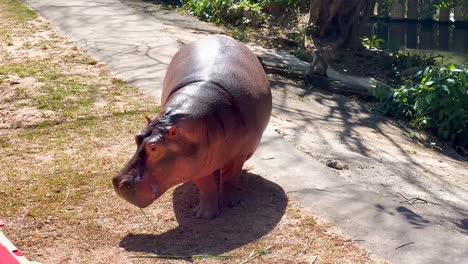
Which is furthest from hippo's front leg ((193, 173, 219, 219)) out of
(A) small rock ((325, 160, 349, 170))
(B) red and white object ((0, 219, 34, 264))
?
(A) small rock ((325, 160, 349, 170))

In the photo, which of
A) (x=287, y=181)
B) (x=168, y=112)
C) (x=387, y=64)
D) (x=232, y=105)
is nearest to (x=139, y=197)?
(x=168, y=112)

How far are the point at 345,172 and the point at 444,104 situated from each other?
321cm

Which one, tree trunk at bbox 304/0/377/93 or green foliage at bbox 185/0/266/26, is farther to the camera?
green foliage at bbox 185/0/266/26

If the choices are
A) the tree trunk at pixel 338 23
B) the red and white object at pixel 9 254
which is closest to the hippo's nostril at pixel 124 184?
the red and white object at pixel 9 254

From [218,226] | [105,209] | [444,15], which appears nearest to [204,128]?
[218,226]

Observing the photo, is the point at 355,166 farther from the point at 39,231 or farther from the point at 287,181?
the point at 39,231

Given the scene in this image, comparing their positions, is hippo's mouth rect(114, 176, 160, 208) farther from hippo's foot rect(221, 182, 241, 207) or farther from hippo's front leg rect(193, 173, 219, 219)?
hippo's foot rect(221, 182, 241, 207)

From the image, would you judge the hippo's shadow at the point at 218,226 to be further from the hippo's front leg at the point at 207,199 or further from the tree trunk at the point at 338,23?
the tree trunk at the point at 338,23

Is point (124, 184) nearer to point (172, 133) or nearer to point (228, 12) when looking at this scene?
point (172, 133)

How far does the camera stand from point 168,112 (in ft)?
14.7

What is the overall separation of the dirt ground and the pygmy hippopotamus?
255 mm

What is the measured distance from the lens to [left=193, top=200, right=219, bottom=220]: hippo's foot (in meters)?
4.86

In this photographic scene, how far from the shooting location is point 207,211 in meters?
4.87

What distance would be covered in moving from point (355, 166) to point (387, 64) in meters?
6.11
